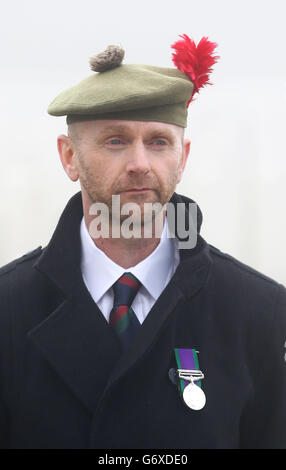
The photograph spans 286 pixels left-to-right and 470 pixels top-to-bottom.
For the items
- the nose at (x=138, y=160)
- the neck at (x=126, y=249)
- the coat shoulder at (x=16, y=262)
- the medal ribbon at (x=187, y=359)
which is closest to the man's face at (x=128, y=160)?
the nose at (x=138, y=160)

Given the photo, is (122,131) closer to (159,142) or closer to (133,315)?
(159,142)

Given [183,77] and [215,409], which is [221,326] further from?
[183,77]

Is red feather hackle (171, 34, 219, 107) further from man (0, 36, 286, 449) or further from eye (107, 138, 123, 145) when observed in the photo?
eye (107, 138, 123, 145)

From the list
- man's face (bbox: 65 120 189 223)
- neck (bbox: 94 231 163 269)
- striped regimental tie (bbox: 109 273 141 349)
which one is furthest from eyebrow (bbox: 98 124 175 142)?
striped regimental tie (bbox: 109 273 141 349)

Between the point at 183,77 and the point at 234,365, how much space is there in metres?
0.81

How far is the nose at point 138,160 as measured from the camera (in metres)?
1.69

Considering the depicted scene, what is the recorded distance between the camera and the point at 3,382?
69.6 inches

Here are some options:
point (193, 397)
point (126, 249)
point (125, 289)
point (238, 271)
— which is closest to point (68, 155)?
point (126, 249)

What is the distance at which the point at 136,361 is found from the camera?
5.58 feet

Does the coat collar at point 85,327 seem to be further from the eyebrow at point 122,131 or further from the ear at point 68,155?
the eyebrow at point 122,131

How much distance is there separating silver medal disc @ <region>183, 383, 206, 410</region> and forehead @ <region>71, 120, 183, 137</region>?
2.18ft

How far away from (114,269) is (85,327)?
181mm

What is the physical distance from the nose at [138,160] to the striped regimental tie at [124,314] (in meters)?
0.32
